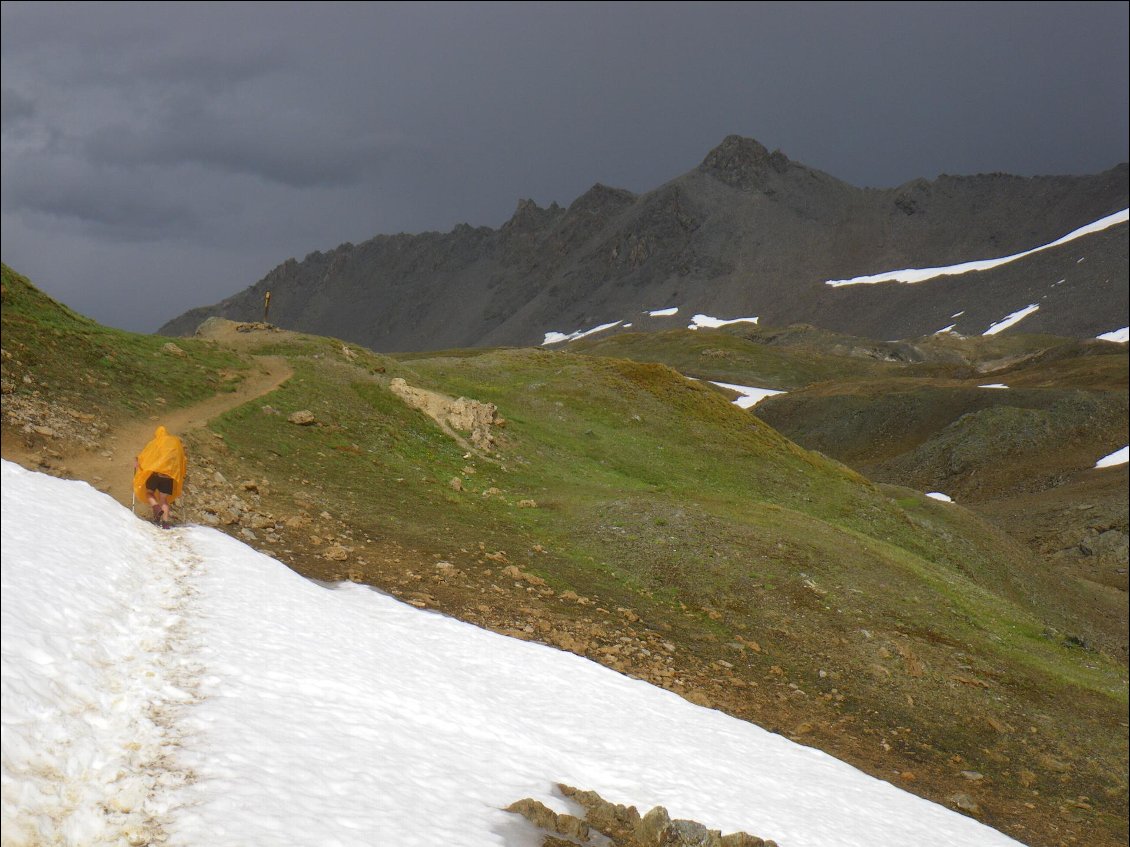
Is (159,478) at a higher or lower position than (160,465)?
lower

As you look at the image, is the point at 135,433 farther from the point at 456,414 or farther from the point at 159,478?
the point at 456,414

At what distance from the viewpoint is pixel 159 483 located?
1950cm

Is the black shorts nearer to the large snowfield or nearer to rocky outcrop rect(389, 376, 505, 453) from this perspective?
the large snowfield

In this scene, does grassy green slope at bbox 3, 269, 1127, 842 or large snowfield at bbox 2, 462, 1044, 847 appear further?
grassy green slope at bbox 3, 269, 1127, 842

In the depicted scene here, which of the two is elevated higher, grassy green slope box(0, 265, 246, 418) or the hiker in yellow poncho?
grassy green slope box(0, 265, 246, 418)

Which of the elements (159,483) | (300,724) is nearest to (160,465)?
(159,483)

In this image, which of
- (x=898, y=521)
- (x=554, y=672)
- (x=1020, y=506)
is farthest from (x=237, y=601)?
(x=1020, y=506)

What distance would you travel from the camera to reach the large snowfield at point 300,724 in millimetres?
8961

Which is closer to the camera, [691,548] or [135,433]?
[135,433]

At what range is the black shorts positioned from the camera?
63.8ft

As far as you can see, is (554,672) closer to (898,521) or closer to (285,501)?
(285,501)

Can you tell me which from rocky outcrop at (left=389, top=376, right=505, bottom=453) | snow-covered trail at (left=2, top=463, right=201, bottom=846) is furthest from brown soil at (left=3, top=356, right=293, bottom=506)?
rocky outcrop at (left=389, top=376, right=505, bottom=453)

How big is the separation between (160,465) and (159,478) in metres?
0.31

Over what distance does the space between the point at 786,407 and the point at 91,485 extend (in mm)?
112763
